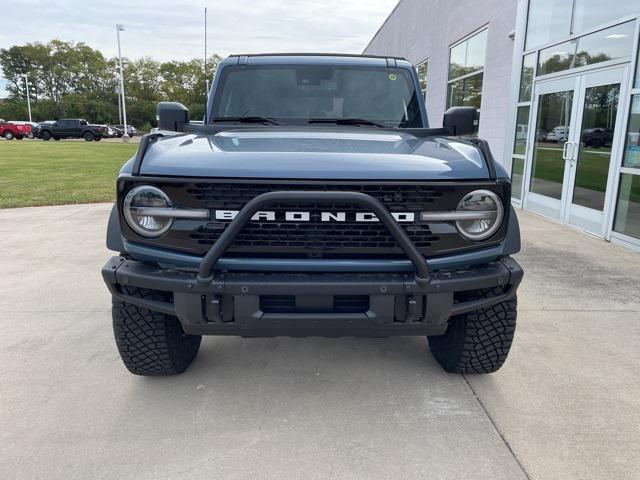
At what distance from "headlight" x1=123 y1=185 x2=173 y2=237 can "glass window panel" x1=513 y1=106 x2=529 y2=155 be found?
340 inches

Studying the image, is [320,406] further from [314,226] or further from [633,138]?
[633,138]

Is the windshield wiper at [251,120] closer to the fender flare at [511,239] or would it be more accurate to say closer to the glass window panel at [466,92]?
the fender flare at [511,239]

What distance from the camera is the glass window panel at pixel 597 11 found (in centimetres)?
658

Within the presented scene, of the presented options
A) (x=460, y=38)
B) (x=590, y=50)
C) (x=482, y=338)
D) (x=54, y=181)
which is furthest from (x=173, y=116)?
(x=460, y=38)

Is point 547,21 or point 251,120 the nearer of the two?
point 251,120

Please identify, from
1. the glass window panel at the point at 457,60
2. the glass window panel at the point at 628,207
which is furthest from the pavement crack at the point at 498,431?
the glass window panel at the point at 457,60

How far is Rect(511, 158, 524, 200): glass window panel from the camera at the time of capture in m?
9.77

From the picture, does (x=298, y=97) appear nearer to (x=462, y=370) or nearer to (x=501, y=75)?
(x=462, y=370)

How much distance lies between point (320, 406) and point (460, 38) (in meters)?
13.0

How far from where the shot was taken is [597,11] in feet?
24.0

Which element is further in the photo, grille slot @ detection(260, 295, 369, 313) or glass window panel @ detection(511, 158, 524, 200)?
glass window panel @ detection(511, 158, 524, 200)

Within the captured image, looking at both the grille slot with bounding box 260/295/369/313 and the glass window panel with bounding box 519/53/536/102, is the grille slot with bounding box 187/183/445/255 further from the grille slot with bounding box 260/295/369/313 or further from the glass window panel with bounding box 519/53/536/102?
the glass window panel with bounding box 519/53/536/102

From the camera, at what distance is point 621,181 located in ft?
21.8

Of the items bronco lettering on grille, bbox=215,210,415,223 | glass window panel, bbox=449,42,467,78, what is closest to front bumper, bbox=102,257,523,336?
bronco lettering on grille, bbox=215,210,415,223
